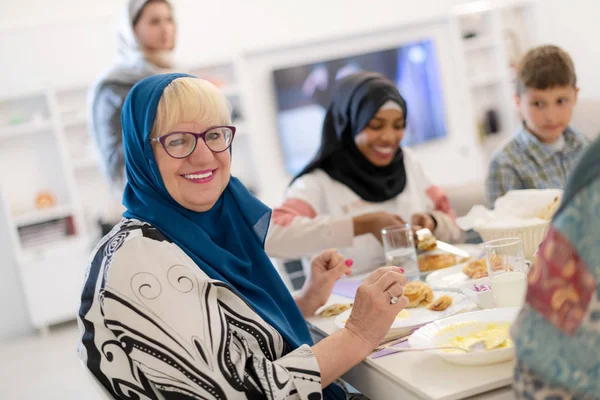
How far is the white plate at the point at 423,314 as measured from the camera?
4.62 ft

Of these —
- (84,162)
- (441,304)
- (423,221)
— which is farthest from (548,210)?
(84,162)

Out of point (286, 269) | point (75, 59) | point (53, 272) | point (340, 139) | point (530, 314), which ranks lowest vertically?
point (53, 272)

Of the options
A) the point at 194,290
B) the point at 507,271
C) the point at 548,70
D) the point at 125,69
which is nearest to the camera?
the point at 194,290

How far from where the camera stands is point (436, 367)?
46.7 inches

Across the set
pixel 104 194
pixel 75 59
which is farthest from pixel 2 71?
pixel 104 194

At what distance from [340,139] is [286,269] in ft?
1.57

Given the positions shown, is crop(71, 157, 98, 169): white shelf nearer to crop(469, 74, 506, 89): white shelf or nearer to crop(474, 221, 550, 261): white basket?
crop(469, 74, 506, 89): white shelf

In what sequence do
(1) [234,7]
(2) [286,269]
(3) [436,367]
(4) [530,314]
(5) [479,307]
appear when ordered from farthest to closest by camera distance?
1. (1) [234,7]
2. (2) [286,269]
3. (5) [479,307]
4. (3) [436,367]
5. (4) [530,314]

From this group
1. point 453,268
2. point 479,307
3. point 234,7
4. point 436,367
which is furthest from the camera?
point 234,7

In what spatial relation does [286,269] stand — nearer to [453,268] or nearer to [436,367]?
[453,268]

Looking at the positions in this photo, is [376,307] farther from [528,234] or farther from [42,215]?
[42,215]

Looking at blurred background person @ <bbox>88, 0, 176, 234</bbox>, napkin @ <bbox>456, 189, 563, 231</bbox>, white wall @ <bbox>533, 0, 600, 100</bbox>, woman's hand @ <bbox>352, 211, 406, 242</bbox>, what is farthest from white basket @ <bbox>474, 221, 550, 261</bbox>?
white wall @ <bbox>533, 0, 600, 100</bbox>

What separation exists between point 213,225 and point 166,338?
1.22ft

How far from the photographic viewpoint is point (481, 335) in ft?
3.91
